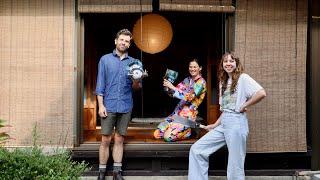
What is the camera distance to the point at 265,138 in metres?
7.47

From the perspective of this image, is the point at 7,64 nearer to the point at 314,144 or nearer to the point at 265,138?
the point at 265,138

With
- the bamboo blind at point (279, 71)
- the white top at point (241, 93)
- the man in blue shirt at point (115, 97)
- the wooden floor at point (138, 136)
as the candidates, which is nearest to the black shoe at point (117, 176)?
the man in blue shirt at point (115, 97)

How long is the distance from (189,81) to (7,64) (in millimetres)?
3112

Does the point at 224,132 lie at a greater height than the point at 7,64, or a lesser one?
lesser

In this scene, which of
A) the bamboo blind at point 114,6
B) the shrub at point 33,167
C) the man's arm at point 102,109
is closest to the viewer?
the shrub at point 33,167

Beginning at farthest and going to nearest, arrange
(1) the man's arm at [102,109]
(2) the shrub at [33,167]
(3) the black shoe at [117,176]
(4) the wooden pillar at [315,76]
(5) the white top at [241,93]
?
(4) the wooden pillar at [315,76], (3) the black shoe at [117,176], (1) the man's arm at [102,109], (5) the white top at [241,93], (2) the shrub at [33,167]

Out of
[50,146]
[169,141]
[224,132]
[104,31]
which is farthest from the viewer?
[104,31]

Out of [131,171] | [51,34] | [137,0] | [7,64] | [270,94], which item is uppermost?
[137,0]

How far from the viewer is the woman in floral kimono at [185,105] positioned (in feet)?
26.2

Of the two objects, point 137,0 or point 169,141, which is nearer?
point 137,0

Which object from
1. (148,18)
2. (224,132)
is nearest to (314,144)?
(224,132)

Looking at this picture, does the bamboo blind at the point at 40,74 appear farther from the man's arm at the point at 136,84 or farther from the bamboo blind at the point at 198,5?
the bamboo blind at the point at 198,5

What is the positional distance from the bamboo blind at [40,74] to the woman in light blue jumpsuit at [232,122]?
2.18m

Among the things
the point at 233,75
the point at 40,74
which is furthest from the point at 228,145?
the point at 40,74
